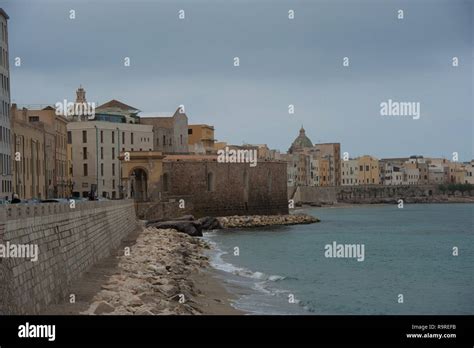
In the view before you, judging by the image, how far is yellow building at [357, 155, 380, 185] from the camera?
460 ft

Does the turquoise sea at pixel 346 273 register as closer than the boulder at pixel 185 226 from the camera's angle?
Yes

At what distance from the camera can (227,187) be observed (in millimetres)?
65562

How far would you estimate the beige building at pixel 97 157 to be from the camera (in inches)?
2459

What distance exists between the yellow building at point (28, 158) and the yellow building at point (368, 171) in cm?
9849

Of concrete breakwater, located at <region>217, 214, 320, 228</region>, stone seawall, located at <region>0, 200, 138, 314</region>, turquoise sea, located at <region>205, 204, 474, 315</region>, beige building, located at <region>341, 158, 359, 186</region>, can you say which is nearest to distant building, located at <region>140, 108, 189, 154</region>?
concrete breakwater, located at <region>217, 214, 320, 228</region>

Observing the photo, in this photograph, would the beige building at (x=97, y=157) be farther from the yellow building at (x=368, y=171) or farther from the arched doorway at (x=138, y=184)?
the yellow building at (x=368, y=171)

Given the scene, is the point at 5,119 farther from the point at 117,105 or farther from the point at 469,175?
the point at 469,175

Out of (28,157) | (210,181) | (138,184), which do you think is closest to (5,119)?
(28,157)

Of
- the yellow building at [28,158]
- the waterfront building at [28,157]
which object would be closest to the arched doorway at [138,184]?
the waterfront building at [28,157]

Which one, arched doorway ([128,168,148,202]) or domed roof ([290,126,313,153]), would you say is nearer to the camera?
arched doorway ([128,168,148,202])

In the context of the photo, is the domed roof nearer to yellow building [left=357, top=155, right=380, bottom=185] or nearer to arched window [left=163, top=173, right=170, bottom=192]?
yellow building [left=357, top=155, right=380, bottom=185]

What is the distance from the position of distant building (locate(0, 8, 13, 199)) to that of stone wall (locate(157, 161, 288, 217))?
22.9 meters

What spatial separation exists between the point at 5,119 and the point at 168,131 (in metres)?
37.3

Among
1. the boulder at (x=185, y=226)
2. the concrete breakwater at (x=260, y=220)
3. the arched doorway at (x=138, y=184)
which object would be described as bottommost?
the concrete breakwater at (x=260, y=220)
